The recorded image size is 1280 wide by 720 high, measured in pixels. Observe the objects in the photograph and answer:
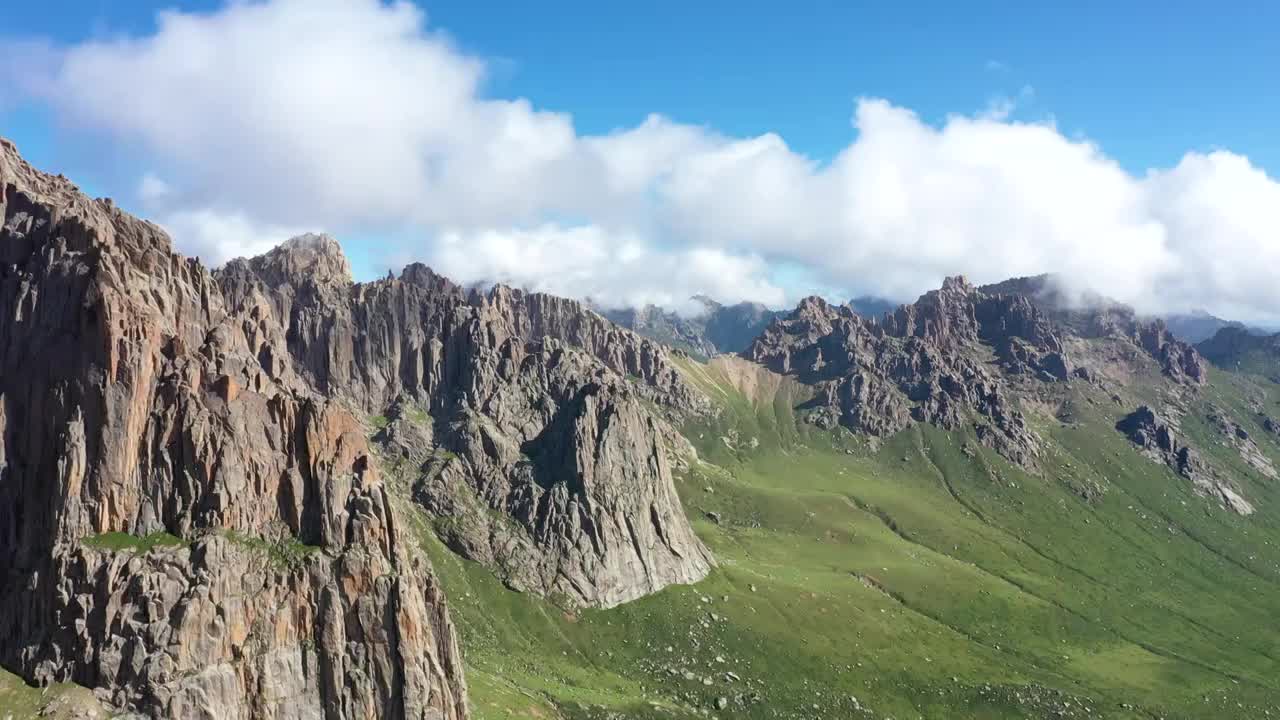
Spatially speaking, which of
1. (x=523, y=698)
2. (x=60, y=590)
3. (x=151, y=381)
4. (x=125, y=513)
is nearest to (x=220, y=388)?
(x=151, y=381)

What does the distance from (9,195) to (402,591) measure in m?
104

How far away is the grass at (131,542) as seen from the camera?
359ft

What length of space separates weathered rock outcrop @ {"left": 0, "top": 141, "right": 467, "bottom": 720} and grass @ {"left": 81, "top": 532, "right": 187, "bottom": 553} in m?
0.47

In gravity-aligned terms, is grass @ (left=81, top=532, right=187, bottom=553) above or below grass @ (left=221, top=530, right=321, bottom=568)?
above

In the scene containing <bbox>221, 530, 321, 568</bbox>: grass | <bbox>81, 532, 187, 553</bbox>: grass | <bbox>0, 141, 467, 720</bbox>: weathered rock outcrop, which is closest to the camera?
<bbox>0, 141, 467, 720</bbox>: weathered rock outcrop

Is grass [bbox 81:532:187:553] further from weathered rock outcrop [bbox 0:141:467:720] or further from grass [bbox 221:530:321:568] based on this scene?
grass [bbox 221:530:321:568]

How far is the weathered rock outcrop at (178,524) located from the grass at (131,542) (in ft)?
1.54

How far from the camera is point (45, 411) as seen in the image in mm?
115812

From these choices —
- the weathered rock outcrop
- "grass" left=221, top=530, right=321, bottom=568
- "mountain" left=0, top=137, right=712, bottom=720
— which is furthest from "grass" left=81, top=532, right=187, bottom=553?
"grass" left=221, top=530, right=321, bottom=568

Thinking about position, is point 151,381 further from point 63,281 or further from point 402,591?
point 402,591

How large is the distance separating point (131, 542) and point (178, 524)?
6.11m

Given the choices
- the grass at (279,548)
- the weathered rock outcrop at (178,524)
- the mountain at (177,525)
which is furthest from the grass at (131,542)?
the grass at (279,548)

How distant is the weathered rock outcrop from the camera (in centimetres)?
10562

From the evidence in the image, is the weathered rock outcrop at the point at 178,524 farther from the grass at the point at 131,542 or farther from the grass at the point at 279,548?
the grass at the point at 131,542
